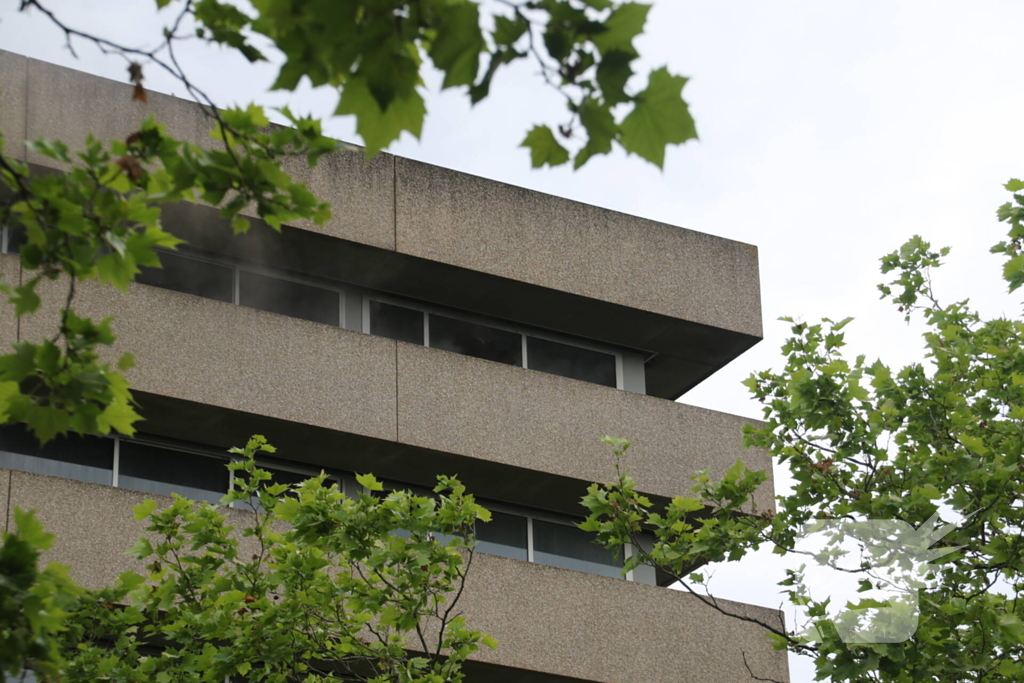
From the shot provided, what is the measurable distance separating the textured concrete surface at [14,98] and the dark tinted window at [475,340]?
560 cm

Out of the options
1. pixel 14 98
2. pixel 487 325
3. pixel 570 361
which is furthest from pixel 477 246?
pixel 14 98

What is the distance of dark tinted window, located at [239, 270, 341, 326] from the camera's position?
1606 centimetres

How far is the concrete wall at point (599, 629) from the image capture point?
594 inches

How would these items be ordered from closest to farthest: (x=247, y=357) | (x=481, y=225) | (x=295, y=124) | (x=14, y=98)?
(x=295, y=124) → (x=14, y=98) → (x=247, y=357) → (x=481, y=225)

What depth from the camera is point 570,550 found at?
1675cm

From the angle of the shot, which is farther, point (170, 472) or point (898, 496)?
point (170, 472)

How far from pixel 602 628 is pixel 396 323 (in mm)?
4714

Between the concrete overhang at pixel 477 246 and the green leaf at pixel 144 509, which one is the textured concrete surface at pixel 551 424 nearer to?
the concrete overhang at pixel 477 246

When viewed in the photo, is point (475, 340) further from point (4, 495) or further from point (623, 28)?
point (623, 28)

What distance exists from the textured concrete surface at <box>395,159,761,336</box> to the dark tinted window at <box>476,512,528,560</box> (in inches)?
122

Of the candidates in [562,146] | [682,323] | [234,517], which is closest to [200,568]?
[234,517]

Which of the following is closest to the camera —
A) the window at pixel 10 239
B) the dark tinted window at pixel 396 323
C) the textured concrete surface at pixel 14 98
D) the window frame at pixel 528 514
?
the textured concrete surface at pixel 14 98

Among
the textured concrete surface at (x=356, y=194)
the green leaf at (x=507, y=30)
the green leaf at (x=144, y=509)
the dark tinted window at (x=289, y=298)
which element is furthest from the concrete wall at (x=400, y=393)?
the green leaf at (x=507, y=30)

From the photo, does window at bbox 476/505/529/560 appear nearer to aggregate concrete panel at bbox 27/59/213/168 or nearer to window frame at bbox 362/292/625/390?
window frame at bbox 362/292/625/390
